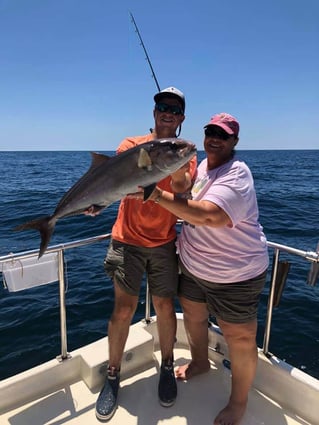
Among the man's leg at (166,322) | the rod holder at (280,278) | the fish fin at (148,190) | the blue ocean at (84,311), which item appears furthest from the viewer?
the blue ocean at (84,311)

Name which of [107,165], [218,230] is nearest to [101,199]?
[107,165]

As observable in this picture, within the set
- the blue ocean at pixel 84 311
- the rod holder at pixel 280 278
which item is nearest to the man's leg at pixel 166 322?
the rod holder at pixel 280 278

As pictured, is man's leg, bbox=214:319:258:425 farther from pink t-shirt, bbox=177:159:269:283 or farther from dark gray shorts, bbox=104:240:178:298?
dark gray shorts, bbox=104:240:178:298

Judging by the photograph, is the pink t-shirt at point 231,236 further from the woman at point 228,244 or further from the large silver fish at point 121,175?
the large silver fish at point 121,175

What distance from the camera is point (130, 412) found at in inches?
113

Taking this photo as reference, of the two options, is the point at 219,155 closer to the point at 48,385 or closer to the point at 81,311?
the point at 48,385

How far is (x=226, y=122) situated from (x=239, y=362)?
1.87 m

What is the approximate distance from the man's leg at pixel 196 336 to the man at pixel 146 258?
17 cm

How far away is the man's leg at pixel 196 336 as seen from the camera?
10.3 ft

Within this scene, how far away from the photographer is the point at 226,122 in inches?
102

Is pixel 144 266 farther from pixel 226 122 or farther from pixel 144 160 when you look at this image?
pixel 226 122

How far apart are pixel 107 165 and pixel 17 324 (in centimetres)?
439

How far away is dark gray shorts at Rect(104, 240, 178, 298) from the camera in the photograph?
3.02m

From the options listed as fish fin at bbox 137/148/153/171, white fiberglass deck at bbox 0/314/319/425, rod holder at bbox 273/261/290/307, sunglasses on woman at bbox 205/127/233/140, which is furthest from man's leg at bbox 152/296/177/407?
sunglasses on woman at bbox 205/127/233/140
